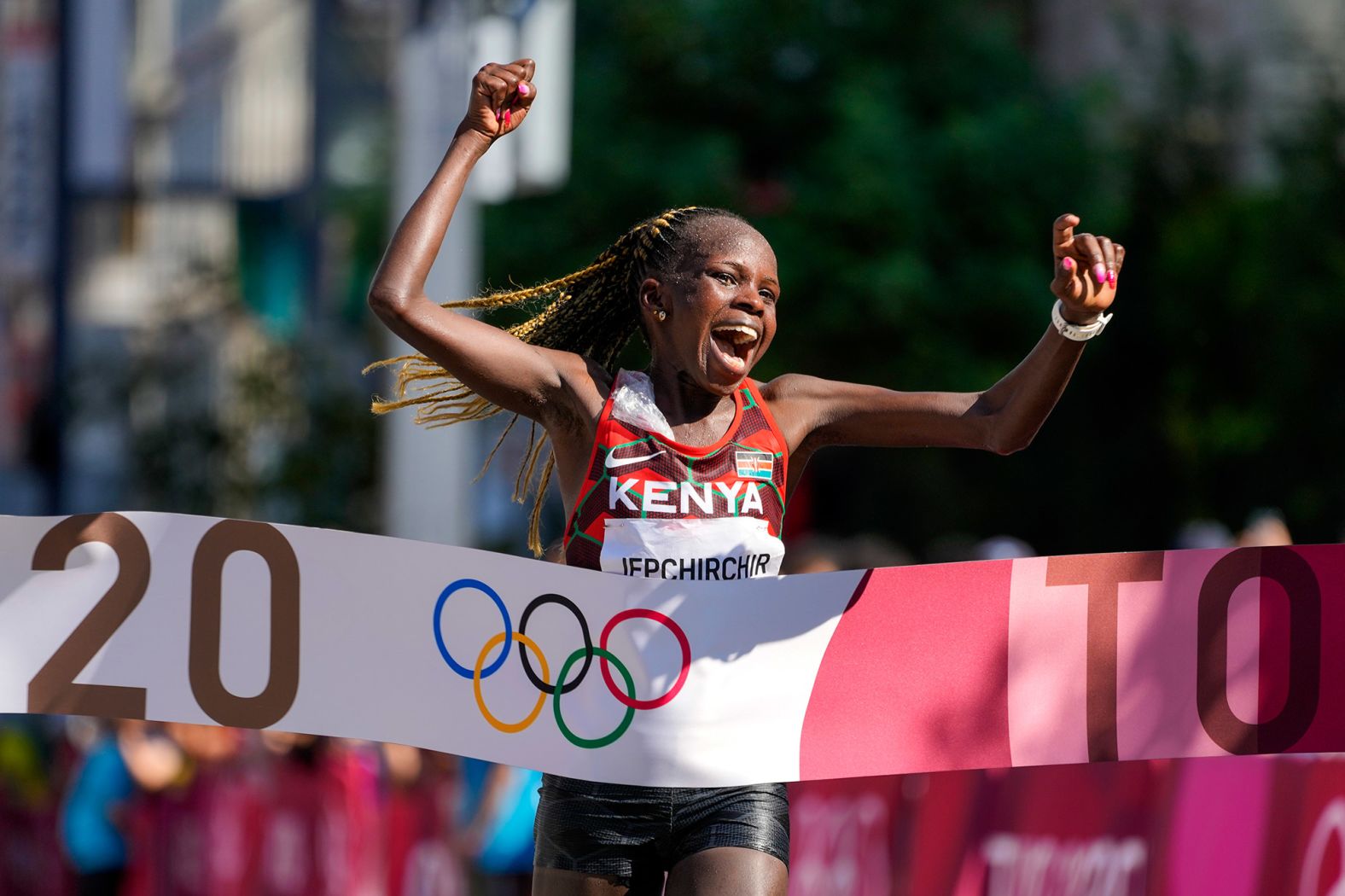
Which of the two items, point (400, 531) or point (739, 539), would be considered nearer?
point (739, 539)

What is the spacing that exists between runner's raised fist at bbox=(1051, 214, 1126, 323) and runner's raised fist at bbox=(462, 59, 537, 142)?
3.51 ft

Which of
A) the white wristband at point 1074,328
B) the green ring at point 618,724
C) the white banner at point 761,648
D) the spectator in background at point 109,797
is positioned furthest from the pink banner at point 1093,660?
the spectator in background at point 109,797

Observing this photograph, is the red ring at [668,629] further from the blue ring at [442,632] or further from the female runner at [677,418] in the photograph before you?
the blue ring at [442,632]

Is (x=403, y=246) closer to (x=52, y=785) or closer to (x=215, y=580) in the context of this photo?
(x=215, y=580)

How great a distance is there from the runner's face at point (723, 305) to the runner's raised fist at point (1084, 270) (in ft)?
1.82

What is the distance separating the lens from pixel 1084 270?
12.6 feet

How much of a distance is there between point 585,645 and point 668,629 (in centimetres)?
19

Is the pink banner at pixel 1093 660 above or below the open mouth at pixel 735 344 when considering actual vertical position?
below

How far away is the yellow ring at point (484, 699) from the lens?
4.11 meters

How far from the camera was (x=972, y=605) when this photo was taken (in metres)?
4.23

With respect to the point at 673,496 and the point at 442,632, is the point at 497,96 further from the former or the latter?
the point at 442,632

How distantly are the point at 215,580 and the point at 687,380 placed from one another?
1.17 m

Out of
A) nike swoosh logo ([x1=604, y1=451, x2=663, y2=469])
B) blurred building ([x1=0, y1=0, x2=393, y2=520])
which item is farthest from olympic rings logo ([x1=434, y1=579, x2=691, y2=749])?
blurred building ([x1=0, y1=0, x2=393, y2=520])

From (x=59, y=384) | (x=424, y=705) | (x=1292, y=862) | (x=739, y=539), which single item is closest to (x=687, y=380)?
(x=739, y=539)
